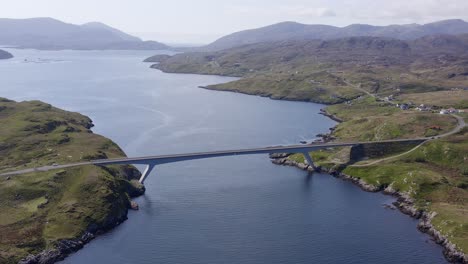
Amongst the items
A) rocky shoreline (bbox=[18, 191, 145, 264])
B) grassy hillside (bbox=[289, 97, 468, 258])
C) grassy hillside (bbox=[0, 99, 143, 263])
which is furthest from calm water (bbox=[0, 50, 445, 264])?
grassy hillside (bbox=[289, 97, 468, 258])

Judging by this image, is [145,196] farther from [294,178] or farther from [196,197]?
[294,178]

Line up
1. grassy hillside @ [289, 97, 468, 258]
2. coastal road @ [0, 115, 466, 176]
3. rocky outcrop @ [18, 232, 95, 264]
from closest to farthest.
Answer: rocky outcrop @ [18, 232, 95, 264] → grassy hillside @ [289, 97, 468, 258] → coastal road @ [0, 115, 466, 176]

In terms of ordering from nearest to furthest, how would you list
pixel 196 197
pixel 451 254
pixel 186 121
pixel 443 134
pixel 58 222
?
pixel 451 254, pixel 58 222, pixel 196 197, pixel 443 134, pixel 186 121

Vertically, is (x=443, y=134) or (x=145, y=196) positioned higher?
(x=443, y=134)

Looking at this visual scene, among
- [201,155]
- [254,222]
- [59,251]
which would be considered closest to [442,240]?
[254,222]

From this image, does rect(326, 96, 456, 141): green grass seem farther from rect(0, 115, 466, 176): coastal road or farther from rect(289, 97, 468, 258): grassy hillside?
rect(0, 115, 466, 176): coastal road

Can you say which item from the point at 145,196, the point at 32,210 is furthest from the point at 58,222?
the point at 145,196

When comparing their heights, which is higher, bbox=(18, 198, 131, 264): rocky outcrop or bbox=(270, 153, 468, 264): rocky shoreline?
bbox=(270, 153, 468, 264): rocky shoreline

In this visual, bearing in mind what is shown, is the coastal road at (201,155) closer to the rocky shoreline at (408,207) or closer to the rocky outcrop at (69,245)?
the rocky shoreline at (408,207)
